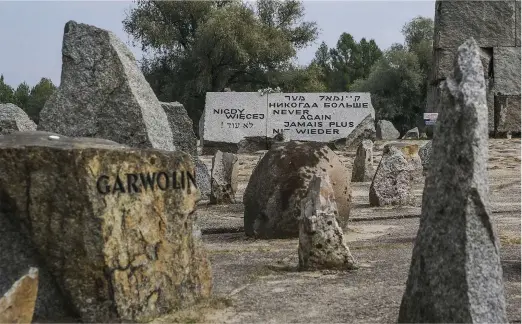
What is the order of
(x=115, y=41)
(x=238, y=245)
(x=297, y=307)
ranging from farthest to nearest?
(x=115, y=41), (x=238, y=245), (x=297, y=307)

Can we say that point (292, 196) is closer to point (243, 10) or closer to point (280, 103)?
point (280, 103)

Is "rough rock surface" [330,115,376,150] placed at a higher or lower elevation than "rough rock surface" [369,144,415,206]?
higher

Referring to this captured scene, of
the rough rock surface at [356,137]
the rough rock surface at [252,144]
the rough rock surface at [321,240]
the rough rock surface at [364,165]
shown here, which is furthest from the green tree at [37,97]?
the rough rock surface at [321,240]

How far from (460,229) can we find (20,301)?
196 cm

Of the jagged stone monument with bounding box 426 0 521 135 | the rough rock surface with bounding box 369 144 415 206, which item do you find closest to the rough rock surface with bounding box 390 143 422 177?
the rough rock surface with bounding box 369 144 415 206

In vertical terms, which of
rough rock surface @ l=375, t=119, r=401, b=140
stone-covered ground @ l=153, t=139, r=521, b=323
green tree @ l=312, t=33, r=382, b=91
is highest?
green tree @ l=312, t=33, r=382, b=91

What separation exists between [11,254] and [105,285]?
0.54 m

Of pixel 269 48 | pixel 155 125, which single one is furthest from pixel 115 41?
pixel 269 48

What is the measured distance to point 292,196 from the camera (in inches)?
307

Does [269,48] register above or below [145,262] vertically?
above

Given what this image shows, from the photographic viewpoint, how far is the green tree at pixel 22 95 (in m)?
44.6

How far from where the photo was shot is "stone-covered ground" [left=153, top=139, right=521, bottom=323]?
4.60 metres

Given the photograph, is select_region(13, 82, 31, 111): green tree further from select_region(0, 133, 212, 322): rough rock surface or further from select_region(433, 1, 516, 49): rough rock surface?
select_region(0, 133, 212, 322): rough rock surface

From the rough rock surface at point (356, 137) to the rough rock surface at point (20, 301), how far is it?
14973 millimetres
